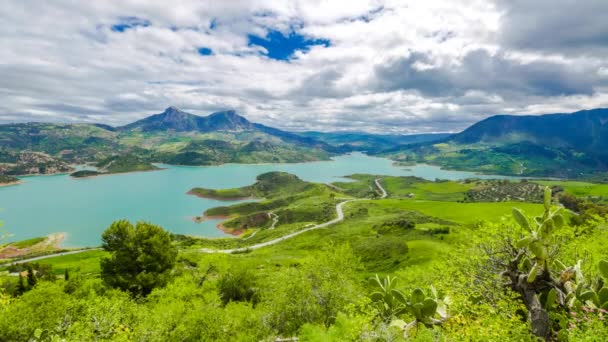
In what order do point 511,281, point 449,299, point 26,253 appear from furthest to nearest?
point 26,253 → point 449,299 → point 511,281

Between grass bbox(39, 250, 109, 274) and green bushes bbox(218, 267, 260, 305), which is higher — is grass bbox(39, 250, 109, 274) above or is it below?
below

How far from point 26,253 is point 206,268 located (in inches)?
4984

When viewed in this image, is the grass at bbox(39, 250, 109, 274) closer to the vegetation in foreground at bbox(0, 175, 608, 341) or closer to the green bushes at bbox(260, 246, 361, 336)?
the vegetation in foreground at bbox(0, 175, 608, 341)

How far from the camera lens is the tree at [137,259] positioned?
1933 inches

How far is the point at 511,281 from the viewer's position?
56.3 ft

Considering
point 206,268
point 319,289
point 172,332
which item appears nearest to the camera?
point 172,332

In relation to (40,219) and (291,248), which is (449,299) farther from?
(40,219)

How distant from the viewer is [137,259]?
165ft

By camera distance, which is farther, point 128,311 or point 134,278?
point 134,278

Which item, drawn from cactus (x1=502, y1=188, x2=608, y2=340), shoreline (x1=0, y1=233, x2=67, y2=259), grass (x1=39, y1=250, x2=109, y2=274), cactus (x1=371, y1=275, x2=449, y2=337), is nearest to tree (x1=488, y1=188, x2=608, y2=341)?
cactus (x1=502, y1=188, x2=608, y2=340)

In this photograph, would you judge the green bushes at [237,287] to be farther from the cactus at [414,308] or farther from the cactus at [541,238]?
the cactus at [541,238]

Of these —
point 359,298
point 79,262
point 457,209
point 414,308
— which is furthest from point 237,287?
point 457,209

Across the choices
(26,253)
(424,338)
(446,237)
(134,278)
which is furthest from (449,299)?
(26,253)

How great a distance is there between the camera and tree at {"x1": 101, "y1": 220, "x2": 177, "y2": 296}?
4909 centimetres
